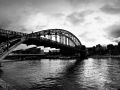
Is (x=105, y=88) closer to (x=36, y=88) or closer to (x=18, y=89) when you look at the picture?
(x=36, y=88)

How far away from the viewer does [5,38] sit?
38.2 meters

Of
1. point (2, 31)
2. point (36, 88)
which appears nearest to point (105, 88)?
point (36, 88)

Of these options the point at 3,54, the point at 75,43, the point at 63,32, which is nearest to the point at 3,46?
the point at 3,54

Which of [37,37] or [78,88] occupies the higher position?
[37,37]

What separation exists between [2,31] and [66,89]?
24.1 m

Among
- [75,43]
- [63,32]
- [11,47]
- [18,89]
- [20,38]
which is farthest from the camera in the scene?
[75,43]

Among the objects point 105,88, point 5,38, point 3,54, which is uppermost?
point 5,38

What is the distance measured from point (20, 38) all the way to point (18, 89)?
78.9 ft

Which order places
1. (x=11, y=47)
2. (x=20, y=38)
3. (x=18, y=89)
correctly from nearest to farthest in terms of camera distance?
1. (x=18, y=89)
2. (x=11, y=47)
3. (x=20, y=38)

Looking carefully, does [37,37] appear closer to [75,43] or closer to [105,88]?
[105,88]

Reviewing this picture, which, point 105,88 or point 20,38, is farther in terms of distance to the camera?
point 20,38

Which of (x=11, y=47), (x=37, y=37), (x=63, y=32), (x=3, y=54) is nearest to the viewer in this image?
(x=3, y=54)

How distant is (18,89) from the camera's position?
1912cm

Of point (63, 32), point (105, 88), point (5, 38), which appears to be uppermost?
point (63, 32)
